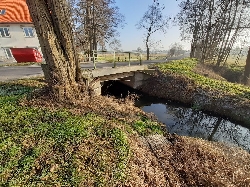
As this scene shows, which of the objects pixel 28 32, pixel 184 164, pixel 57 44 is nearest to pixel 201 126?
pixel 184 164

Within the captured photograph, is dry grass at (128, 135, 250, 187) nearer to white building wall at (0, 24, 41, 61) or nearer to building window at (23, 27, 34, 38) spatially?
white building wall at (0, 24, 41, 61)

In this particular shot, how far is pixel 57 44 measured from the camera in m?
6.87

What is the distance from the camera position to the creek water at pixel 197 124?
9312mm

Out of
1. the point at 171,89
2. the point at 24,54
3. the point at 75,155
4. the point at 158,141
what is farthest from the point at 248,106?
the point at 24,54

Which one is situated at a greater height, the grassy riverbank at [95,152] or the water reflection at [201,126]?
the grassy riverbank at [95,152]

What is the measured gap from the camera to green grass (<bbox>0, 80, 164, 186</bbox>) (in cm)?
399

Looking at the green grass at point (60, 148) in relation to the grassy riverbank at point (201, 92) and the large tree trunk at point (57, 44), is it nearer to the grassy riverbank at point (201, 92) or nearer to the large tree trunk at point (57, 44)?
the large tree trunk at point (57, 44)

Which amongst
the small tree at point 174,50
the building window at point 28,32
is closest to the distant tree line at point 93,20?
the building window at point 28,32

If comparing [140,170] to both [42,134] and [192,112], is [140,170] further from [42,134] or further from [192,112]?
[192,112]

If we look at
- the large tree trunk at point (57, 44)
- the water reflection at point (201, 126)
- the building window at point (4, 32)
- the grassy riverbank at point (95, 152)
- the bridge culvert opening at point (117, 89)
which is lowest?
the water reflection at point (201, 126)

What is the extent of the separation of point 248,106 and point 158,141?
8032mm

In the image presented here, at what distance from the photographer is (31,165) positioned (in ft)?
13.6

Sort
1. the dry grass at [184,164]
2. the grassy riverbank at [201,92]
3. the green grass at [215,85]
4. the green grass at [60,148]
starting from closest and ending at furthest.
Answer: the green grass at [60,148], the dry grass at [184,164], the grassy riverbank at [201,92], the green grass at [215,85]

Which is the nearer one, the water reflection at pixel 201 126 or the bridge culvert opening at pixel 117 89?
the water reflection at pixel 201 126
